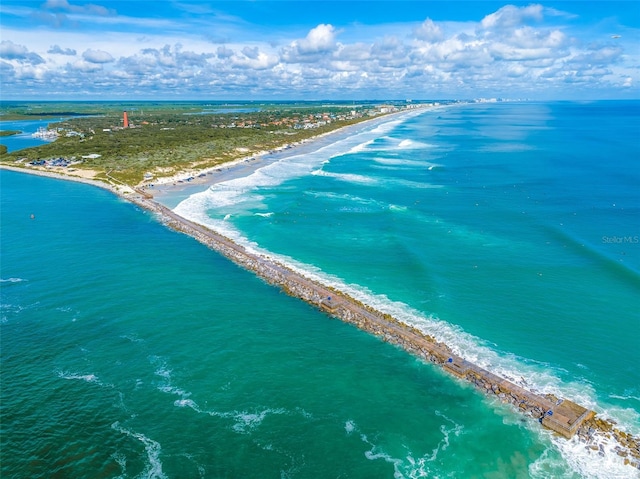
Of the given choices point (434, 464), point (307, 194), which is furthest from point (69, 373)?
point (307, 194)

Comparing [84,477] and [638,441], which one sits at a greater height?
[638,441]

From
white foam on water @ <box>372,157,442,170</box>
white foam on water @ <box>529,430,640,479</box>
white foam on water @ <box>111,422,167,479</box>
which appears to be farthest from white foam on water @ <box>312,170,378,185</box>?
white foam on water @ <box>111,422,167,479</box>

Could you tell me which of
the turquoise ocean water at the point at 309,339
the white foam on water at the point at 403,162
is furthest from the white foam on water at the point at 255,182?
the white foam on water at the point at 403,162

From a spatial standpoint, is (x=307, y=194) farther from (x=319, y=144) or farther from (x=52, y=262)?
(x=319, y=144)

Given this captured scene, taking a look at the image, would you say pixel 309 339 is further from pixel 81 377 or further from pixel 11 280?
pixel 11 280

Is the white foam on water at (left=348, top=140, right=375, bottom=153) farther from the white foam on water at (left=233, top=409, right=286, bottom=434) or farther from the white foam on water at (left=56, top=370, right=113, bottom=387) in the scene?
the white foam on water at (left=233, top=409, right=286, bottom=434)

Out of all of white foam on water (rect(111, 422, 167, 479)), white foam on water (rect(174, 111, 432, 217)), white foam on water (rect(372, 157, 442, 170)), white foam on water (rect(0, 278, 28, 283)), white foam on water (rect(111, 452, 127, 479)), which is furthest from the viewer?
white foam on water (rect(372, 157, 442, 170))
